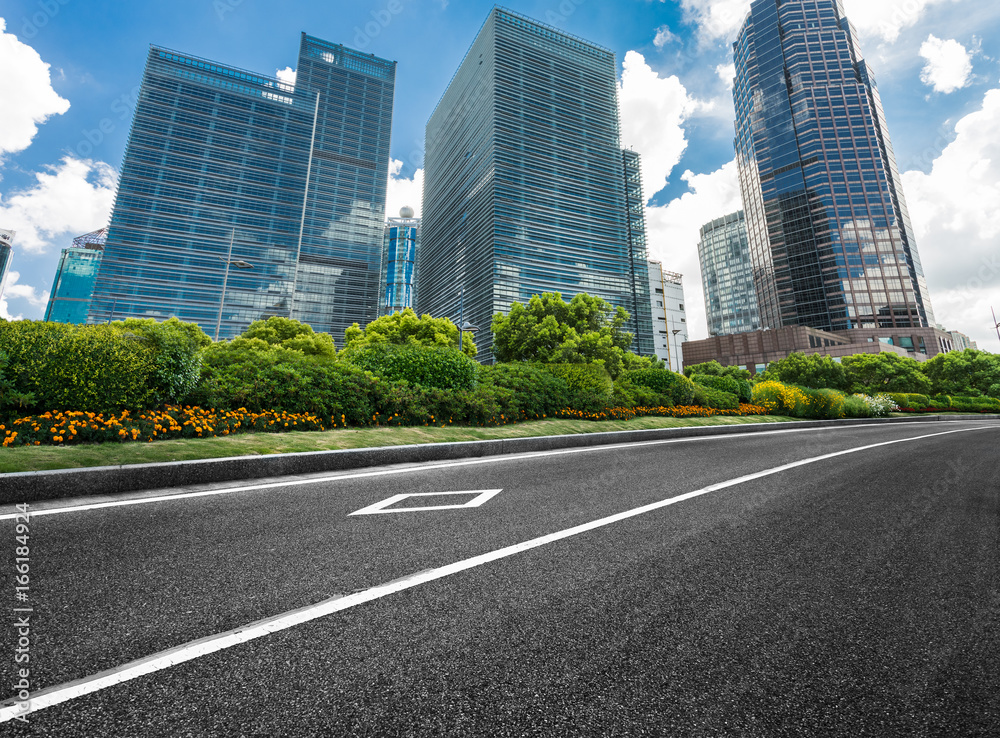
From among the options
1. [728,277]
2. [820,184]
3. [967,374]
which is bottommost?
[967,374]

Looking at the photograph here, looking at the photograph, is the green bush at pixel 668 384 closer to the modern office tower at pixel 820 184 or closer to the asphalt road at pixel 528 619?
the asphalt road at pixel 528 619

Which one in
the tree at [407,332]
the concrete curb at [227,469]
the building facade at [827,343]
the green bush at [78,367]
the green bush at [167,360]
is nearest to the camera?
the concrete curb at [227,469]

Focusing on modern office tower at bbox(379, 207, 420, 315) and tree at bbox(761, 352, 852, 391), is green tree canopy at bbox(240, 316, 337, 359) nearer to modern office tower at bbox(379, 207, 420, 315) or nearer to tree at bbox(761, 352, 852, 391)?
tree at bbox(761, 352, 852, 391)

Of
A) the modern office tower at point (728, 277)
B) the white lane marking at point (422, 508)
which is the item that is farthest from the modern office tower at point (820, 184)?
the white lane marking at point (422, 508)

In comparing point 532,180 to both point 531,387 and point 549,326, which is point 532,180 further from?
point 531,387

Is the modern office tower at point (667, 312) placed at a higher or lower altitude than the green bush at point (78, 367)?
higher

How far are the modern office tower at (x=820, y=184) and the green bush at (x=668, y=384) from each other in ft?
378

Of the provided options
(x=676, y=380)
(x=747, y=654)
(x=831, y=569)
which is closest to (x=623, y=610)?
(x=747, y=654)

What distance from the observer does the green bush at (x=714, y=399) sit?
763 inches

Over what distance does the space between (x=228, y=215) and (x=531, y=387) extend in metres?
120

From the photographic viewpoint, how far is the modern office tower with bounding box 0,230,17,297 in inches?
5492

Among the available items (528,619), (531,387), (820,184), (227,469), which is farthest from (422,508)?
(820,184)

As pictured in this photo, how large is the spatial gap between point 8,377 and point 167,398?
1.97 meters

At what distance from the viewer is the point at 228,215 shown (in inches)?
4058
